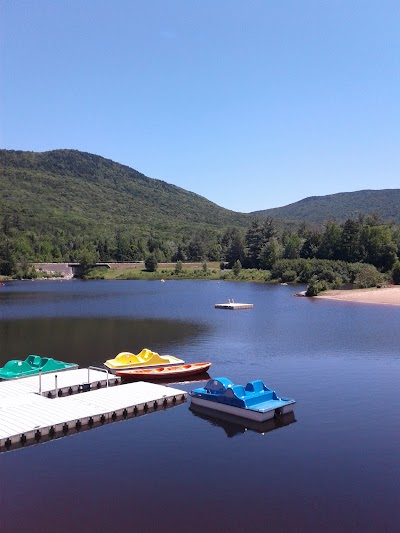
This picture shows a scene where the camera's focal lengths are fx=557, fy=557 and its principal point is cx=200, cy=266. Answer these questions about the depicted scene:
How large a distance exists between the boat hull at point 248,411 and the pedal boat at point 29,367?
12.3m

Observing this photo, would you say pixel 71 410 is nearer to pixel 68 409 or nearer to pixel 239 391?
pixel 68 409

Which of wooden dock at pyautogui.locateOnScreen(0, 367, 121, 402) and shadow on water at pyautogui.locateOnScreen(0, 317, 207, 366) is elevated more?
wooden dock at pyautogui.locateOnScreen(0, 367, 121, 402)

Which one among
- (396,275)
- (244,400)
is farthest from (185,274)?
(244,400)

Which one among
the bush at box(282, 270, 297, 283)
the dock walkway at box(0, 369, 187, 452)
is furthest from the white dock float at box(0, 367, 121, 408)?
the bush at box(282, 270, 297, 283)

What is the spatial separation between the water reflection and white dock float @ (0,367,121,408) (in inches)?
313

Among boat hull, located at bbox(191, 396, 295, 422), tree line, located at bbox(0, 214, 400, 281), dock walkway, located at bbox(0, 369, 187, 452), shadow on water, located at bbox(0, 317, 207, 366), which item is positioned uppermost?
tree line, located at bbox(0, 214, 400, 281)

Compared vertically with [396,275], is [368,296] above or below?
below

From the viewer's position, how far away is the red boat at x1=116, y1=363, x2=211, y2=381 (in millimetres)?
35938

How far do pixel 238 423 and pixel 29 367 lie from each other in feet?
54.5

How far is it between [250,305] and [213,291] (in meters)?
34.2

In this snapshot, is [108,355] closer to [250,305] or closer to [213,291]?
[250,305]

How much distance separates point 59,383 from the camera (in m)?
33.6

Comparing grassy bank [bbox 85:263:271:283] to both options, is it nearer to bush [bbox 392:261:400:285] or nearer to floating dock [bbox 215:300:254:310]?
bush [bbox 392:261:400:285]

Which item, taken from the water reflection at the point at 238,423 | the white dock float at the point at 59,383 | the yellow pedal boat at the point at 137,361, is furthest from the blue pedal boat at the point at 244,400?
the yellow pedal boat at the point at 137,361
